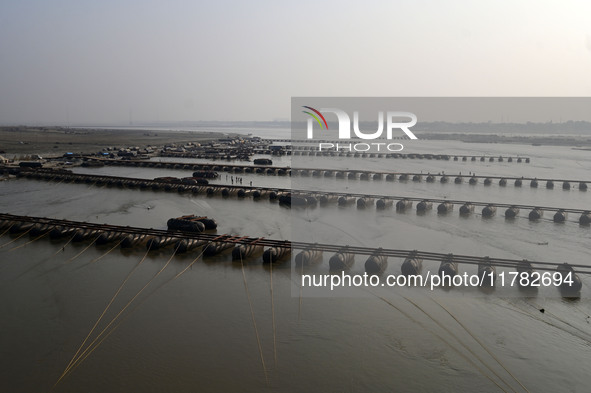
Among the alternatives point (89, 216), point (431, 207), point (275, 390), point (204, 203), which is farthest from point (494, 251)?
point (89, 216)

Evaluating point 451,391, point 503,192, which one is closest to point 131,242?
point 451,391

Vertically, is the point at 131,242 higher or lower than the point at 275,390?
higher

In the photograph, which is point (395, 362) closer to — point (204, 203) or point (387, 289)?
point (387, 289)

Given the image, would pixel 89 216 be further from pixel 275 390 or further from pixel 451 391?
pixel 451 391

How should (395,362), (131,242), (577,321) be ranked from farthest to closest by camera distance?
1. (131,242)
2. (577,321)
3. (395,362)

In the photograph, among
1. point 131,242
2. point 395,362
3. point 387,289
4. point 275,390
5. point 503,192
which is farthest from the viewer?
point 503,192

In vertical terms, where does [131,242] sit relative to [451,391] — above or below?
above

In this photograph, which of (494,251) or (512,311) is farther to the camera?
(494,251)

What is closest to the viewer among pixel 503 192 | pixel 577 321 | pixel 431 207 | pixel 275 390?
pixel 275 390

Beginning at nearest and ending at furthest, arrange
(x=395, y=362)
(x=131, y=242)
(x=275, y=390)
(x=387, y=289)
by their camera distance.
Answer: (x=275, y=390) → (x=395, y=362) → (x=387, y=289) → (x=131, y=242)
